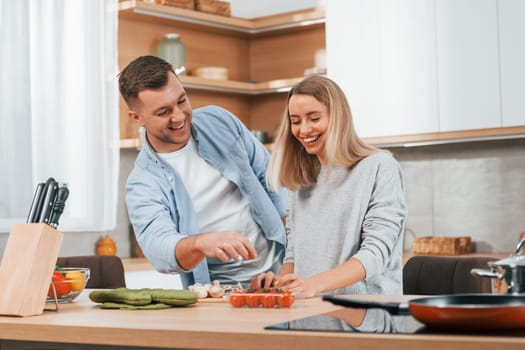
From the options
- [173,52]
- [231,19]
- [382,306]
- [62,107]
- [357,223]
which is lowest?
[382,306]

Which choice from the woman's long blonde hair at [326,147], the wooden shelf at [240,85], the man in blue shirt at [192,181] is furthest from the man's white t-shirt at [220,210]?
the wooden shelf at [240,85]

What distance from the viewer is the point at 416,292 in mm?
2607

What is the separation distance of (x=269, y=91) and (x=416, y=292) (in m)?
3.12

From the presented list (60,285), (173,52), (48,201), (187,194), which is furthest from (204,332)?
(173,52)

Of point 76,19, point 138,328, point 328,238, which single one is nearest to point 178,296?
point 138,328

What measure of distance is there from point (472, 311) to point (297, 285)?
2.56ft

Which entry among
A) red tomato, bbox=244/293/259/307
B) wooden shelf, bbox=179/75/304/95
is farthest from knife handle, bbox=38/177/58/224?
wooden shelf, bbox=179/75/304/95

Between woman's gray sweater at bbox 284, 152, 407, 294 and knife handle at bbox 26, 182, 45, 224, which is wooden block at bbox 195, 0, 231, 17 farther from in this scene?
knife handle at bbox 26, 182, 45, 224

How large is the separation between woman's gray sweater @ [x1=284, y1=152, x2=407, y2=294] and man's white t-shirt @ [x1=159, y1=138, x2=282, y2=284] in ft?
0.78

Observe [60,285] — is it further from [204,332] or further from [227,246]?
[204,332]

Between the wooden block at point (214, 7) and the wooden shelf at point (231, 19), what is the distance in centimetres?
3

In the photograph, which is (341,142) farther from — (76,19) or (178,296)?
(76,19)

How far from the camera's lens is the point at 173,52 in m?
5.18

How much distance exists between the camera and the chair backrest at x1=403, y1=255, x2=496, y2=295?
2.49 meters
